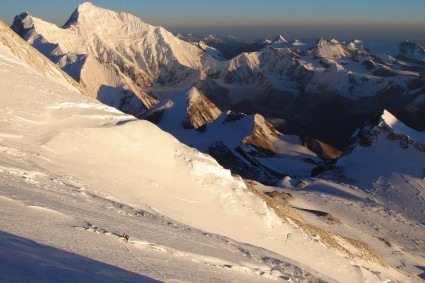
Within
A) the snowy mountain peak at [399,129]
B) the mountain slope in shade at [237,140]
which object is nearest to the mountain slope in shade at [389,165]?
the snowy mountain peak at [399,129]

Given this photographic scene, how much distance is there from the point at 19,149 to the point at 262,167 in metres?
87.3

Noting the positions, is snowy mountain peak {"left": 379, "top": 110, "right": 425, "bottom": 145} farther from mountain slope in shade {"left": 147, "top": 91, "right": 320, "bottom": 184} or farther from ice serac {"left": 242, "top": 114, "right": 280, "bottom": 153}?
ice serac {"left": 242, "top": 114, "right": 280, "bottom": 153}

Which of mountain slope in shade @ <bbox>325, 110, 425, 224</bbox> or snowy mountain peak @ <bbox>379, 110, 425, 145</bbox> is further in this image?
snowy mountain peak @ <bbox>379, 110, 425, 145</bbox>

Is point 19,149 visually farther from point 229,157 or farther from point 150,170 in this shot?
point 229,157

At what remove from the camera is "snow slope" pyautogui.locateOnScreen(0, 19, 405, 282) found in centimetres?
1335

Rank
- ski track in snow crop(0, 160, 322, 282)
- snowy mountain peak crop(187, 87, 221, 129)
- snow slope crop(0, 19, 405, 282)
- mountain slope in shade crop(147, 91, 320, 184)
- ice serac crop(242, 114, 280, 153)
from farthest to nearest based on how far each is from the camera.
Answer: snowy mountain peak crop(187, 87, 221, 129), ice serac crop(242, 114, 280, 153), mountain slope in shade crop(147, 91, 320, 184), ski track in snow crop(0, 160, 322, 282), snow slope crop(0, 19, 405, 282)

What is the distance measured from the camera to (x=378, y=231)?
55.2 m

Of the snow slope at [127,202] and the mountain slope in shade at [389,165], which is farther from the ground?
the snow slope at [127,202]

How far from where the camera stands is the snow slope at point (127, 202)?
13.4 metres

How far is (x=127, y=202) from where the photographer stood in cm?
2177

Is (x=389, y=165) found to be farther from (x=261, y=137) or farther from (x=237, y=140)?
(x=261, y=137)

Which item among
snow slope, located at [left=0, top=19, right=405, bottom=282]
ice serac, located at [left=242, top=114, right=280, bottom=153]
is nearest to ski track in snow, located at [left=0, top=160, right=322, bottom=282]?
snow slope, located at [left=0, top=19, right=405, bottom=282]

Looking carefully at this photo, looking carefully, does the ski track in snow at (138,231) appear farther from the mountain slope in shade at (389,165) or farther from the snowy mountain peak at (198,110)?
the snowy mountain peak at (198,110)

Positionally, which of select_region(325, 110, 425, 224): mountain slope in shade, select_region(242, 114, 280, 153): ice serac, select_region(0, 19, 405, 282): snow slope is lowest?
select_region(242, 114, 280, 153): ice serac
